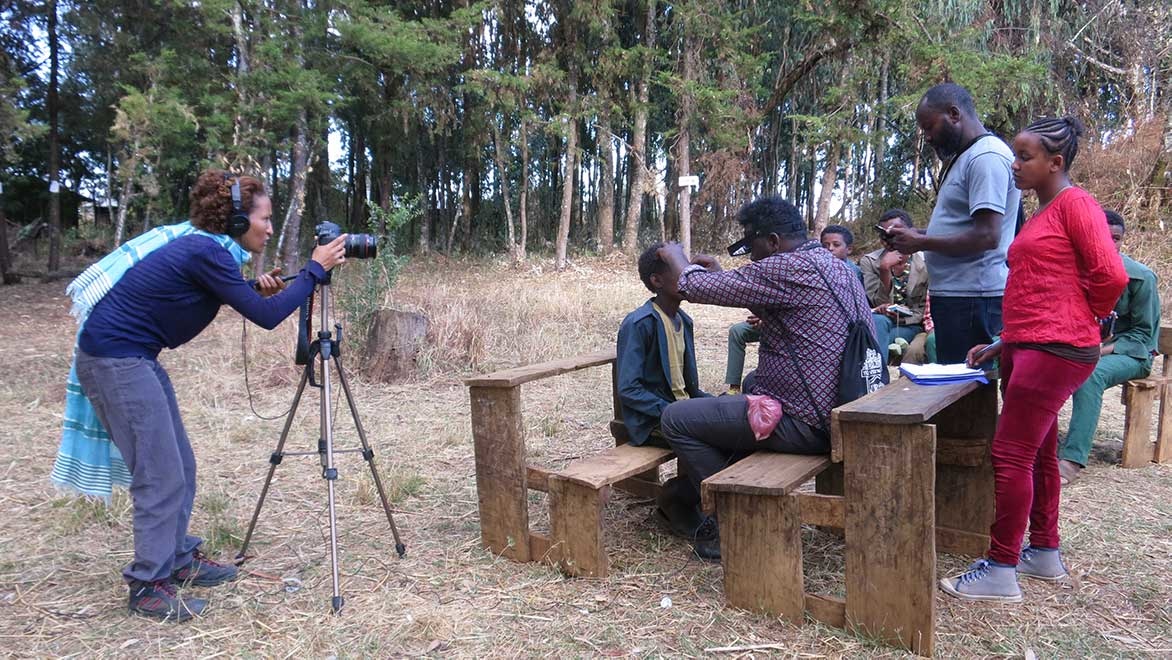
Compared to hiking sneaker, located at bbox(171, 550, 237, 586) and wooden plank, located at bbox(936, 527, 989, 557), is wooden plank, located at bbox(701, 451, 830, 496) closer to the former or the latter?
wooden plank, located at bbox(936, 527, 989, 557)

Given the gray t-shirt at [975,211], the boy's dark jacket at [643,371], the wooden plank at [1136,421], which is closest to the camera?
the gray t-shirt at [975,211]

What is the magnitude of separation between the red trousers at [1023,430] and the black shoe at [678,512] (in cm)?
116

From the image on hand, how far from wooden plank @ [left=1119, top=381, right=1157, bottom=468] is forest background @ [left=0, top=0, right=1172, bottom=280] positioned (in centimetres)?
571

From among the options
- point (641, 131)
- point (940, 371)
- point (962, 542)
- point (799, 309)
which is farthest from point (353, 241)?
point (641, 131)

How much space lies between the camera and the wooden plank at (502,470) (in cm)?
302

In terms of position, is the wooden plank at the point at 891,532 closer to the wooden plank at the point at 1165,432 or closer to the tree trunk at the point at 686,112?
the wooden plank at the point at 1165,432

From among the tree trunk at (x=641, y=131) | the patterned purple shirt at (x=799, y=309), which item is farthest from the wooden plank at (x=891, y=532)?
the tree trunk at (x=641, y=131)

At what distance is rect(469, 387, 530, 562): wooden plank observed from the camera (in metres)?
3.02

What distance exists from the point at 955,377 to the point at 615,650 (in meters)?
1.50

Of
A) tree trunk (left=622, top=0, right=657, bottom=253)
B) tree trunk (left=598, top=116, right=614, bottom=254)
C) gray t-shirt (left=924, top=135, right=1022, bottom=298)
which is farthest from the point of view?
tree trunk (left=598, top=116, right=614, bottom=254)

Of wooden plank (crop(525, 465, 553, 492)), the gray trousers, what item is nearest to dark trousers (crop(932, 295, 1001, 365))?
wooden plank (crop(525, 465, 553, 492))

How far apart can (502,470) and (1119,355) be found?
11.2 feet

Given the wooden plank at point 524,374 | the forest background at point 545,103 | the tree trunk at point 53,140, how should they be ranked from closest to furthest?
the wooden plank at point 524,374, the forest background at point 545,103, the tree trunk at point 53,140

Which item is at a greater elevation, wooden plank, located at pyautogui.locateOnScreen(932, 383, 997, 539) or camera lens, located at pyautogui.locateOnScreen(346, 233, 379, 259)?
camera lens, located at pyautogui.locateOnScreen(346, 233, 379, 259)
